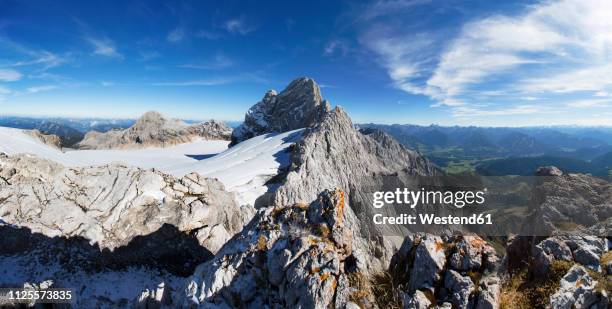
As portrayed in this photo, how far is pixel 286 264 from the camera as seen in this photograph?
11852mm

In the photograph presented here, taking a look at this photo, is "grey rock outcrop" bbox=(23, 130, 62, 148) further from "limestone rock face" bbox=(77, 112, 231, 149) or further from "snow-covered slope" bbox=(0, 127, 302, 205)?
"limestone rock face" bbox=(77, 112, 231, 149)

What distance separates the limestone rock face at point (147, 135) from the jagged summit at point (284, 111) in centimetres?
1427

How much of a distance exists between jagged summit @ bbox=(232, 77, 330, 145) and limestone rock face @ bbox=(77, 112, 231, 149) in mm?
14268

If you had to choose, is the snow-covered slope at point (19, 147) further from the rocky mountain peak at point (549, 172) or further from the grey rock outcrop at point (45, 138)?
the rocky mountain peak at point (549, 172)

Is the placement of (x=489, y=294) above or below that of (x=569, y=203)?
above

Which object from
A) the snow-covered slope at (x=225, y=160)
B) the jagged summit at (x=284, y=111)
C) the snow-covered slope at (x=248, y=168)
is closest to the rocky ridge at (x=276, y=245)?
the snow-covered slope at (x=248, y=168)

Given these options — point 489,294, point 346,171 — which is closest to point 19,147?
point 346,171

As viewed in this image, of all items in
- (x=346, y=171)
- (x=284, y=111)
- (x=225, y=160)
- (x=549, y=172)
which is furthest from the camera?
(x=284, y=111)

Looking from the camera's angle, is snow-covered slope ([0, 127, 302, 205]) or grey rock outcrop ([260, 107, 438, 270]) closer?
snow-covered slope ([0, 127, 302, 205])

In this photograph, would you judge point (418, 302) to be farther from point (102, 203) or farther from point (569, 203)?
point (102, 203)

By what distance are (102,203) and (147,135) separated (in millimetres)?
63005

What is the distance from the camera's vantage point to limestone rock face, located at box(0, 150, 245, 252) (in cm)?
2186

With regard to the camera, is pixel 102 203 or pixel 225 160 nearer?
pixel 102 203

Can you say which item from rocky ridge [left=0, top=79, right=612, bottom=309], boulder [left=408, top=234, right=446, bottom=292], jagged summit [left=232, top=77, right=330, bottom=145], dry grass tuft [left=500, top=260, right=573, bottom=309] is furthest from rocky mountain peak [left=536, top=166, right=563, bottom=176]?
jagged summit [left=232, top=77, right=330, bottom=145]
